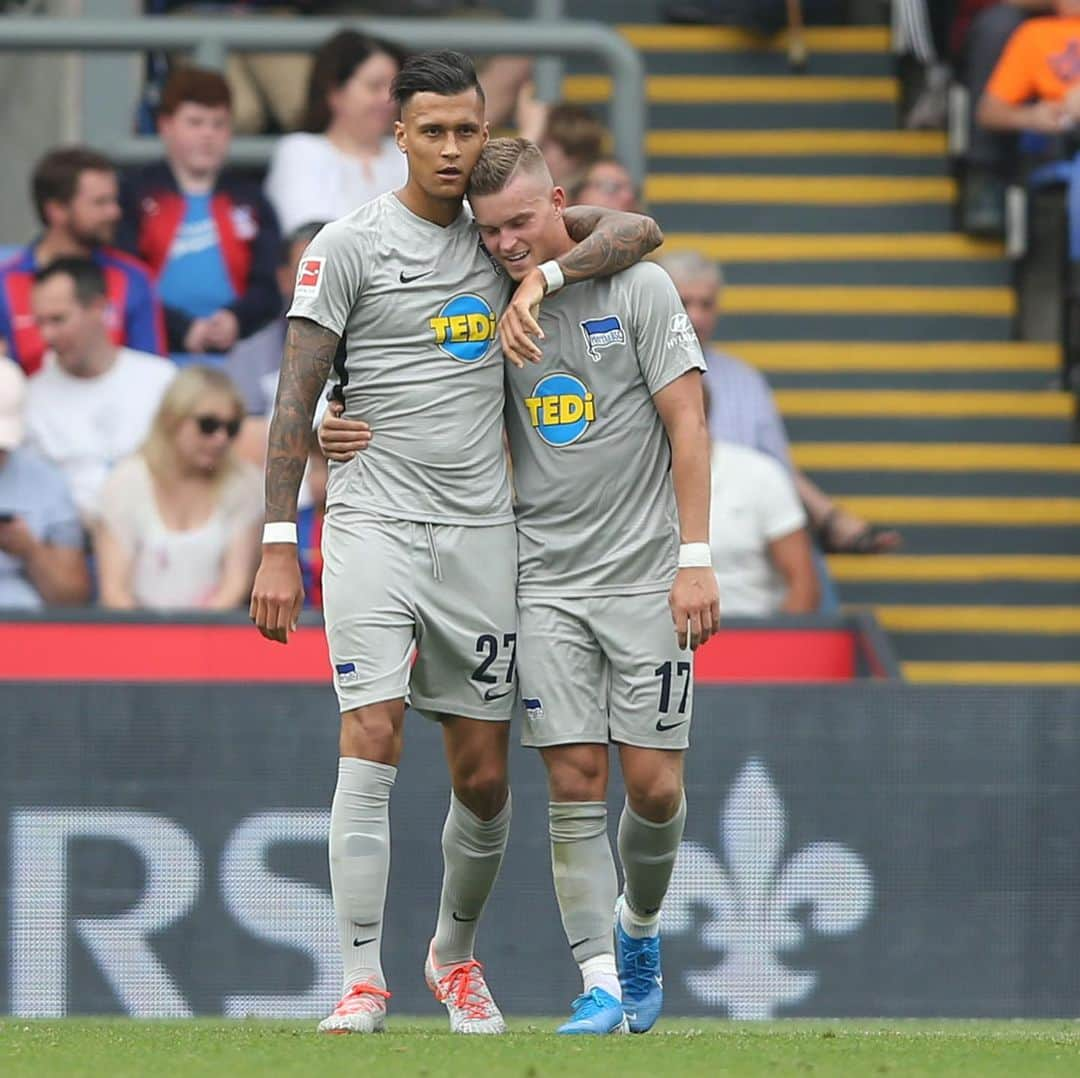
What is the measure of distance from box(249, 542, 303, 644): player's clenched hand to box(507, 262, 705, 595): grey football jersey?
0.59 metres

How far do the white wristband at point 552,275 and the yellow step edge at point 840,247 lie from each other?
5.88 m

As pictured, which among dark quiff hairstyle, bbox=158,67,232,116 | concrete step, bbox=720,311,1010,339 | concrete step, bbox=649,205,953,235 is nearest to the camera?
dark quiff hairstyle, bbox=158,67,232,116

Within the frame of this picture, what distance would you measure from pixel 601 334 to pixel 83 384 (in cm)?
376

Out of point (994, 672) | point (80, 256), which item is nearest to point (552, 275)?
point (80, 256)

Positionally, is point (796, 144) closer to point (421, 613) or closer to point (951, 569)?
point (951, 569)

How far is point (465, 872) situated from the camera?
654 cm

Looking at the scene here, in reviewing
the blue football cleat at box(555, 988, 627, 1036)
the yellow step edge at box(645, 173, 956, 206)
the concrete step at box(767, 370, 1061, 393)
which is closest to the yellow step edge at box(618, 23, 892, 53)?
the yellow step edge at box(645, 173, 956, 206)

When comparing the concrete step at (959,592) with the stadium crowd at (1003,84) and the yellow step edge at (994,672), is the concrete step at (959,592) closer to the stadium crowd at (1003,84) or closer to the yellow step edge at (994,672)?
the yellow step edge at (994,672)

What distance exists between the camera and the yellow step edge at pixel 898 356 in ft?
38.3

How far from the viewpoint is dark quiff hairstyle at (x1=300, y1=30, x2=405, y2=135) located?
10094 mm

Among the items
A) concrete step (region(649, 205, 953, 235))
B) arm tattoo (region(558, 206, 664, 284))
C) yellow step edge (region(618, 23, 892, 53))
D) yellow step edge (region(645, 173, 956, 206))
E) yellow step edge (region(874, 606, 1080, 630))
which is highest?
yellow step edge (region(618, 23, 892, 53))

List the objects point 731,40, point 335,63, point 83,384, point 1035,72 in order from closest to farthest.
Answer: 1. point 83,384
2. point 335,63
3. point 1035,72
4. point 731,40

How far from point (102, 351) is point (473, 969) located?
3802mm

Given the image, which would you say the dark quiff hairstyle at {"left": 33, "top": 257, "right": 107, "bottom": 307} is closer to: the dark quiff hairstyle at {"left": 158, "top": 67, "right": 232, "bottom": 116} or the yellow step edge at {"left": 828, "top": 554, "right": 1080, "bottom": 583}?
the dark quiff hairstyle at {"left": 158, "top": 67, "right": 232, "bottom": 116}
